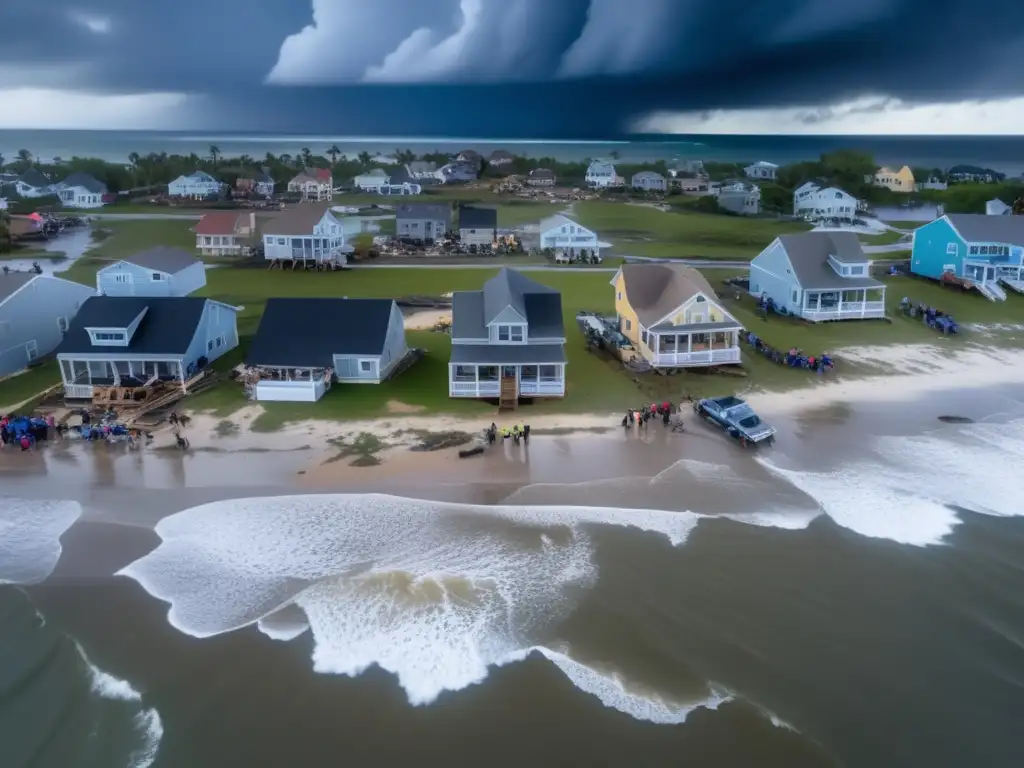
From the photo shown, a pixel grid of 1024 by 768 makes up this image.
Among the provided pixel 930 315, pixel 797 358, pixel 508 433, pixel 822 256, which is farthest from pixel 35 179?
pixel 930 315

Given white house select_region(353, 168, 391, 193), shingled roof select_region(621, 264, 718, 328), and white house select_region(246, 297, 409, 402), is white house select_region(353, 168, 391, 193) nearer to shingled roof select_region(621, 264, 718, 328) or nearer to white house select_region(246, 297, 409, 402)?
shingled roof select_region(621, 264, 718, 328)

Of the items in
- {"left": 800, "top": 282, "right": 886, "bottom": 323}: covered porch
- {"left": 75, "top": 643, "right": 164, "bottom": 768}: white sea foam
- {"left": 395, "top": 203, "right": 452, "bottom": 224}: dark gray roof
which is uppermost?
{"left": 395, "top": 203, "right": 452, "bottom": 224}: dark gray roof

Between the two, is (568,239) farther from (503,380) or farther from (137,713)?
→ (137,713)

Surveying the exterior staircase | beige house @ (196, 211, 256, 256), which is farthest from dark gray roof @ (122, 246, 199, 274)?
the exterior staircase

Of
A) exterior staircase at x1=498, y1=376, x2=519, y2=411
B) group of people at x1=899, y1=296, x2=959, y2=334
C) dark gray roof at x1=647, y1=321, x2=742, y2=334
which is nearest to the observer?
exterior staircase at x1=498, y1=376, x2=519, y2=411

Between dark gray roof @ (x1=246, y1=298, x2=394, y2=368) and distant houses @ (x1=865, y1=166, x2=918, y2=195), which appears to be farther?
distant houses @ (x1=865, y1=166, x2=918, y2=195)
